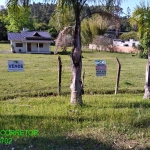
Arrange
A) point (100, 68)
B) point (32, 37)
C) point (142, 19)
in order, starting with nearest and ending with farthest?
point (142, 19), point (100, 68), point (32, 37)

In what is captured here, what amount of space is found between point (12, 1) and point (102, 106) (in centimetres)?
357

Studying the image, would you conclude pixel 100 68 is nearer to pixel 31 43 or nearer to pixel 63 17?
pixel 63 17

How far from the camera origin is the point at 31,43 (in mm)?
38938

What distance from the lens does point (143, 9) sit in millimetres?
6973

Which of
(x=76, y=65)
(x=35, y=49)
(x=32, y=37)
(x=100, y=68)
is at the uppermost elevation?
(x=32, y=37)

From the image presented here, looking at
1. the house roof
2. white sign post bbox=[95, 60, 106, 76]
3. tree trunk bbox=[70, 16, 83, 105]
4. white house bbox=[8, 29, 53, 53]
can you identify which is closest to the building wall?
white house bbox=[8, 29, 53, 53]

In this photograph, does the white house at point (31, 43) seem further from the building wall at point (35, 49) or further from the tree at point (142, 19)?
the tree at point (142, 19)

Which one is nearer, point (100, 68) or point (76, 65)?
point (76, 65)

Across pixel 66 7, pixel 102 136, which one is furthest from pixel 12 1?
pixel 102 136

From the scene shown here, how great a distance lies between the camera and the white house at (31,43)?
38312mm

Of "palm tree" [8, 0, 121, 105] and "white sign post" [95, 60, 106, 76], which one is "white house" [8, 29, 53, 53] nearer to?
"white sign post" [95, 60, 106, 76]

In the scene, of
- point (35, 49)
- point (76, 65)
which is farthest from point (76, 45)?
point (35, 49)

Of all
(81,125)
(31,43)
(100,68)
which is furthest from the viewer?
(31,43)

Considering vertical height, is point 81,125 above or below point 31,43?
below
